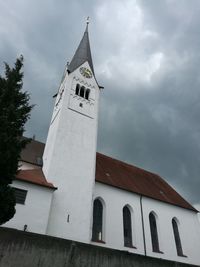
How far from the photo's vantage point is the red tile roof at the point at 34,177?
1466 centimetres

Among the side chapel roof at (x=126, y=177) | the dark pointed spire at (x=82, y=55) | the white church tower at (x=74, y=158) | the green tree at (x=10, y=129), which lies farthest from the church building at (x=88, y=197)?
the green tree at (x=10, y=129)

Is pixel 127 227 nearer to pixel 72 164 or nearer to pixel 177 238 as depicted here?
pixel 177 238

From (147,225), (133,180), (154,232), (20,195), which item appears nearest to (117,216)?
→ (147,225)

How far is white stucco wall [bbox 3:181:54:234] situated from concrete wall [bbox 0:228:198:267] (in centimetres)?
517

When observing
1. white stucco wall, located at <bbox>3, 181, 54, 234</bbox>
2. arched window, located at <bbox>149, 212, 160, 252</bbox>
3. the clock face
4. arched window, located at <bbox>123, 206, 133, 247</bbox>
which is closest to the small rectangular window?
white stucco wall, located at <bbox>3, 181, 54, 234</bbox>

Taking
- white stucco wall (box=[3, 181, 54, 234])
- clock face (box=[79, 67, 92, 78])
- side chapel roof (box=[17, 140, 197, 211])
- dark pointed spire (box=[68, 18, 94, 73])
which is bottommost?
white stucco wall (box=[3, 181, 54, 234])

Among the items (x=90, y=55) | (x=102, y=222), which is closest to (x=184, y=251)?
(x=102, y=222)

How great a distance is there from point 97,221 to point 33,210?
5.90 metres

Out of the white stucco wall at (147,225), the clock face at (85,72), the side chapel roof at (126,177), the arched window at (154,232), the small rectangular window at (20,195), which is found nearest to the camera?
the small rectangular window at (20,195)

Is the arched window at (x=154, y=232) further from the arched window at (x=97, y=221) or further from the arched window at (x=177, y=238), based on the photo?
the arched window at (x=97, y=221)

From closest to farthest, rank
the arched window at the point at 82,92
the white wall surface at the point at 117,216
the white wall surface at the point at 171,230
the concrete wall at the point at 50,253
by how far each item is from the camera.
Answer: the concrete wall at the point at 50,253, the white wall surface at the point at 117,216, the white wall surface at the point at 171,230, the arched window at the point at 82,92

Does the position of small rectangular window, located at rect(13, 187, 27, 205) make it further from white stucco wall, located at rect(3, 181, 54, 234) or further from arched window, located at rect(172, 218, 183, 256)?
arched window, located at rect(172, 218, 183, 256)

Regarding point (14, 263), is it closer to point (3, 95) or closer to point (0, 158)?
point (0, 158)

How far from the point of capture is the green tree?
9.07 meters
